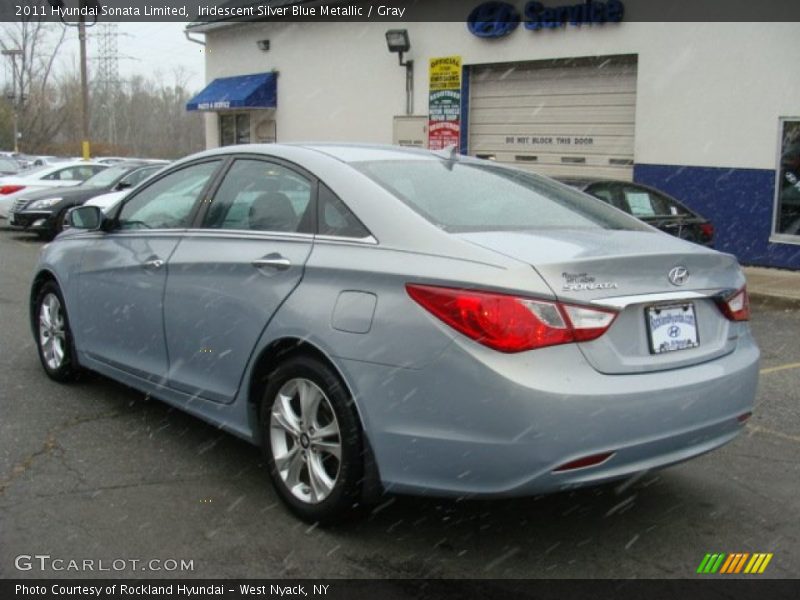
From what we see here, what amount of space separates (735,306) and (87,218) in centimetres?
365

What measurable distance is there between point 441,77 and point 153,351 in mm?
13490

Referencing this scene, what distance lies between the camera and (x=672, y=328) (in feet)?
11.2

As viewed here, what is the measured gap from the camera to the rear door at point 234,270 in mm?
3902

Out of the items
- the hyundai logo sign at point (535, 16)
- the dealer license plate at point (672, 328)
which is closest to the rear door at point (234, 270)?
the dealer license plate at point (672, 328)

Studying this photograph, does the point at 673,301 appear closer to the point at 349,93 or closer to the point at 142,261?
the point at 142,261

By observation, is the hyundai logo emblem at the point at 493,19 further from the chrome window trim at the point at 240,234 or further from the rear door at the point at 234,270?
the rear door at the point at 234,270

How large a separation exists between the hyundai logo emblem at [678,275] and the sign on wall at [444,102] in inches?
537

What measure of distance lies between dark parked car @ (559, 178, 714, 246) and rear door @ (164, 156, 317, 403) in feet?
18.8

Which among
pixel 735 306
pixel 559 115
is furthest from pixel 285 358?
pixel 559 115

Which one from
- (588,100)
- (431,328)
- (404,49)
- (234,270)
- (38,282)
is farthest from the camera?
(404,49)

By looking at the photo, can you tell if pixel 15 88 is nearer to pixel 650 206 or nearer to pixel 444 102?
pixel 444 102

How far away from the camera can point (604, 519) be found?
385 centimetres

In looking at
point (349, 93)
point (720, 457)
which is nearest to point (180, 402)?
point (720, 457)

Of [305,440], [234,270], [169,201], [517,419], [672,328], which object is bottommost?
[305,440]
